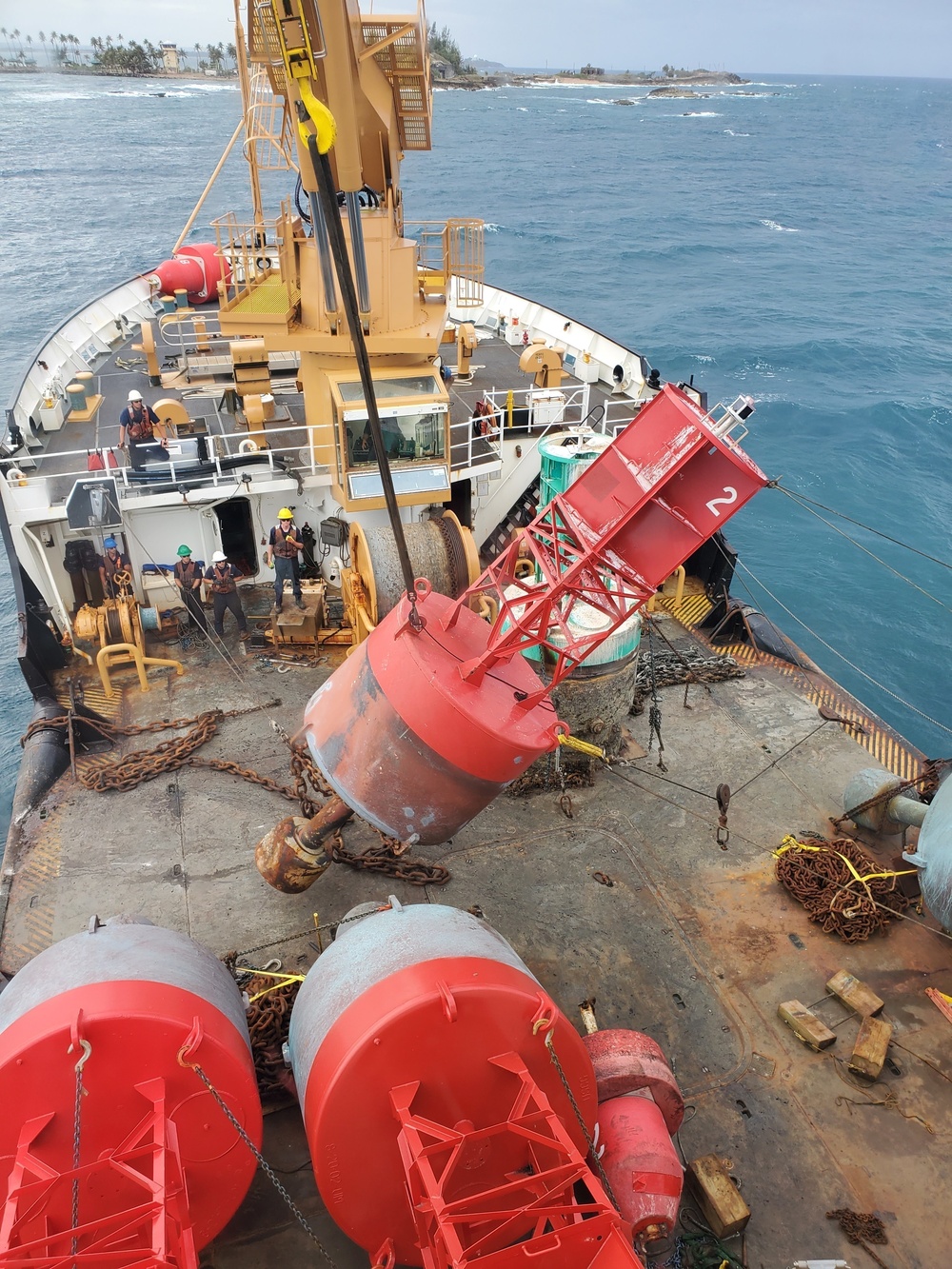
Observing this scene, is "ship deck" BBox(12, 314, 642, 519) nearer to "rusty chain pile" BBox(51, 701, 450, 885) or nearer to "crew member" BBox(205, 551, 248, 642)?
"crew member" BBox(205, 551, 248, 642)

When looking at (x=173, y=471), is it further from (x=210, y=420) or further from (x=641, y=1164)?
(x=641, y=1164)

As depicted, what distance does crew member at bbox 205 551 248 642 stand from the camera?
1338 centimetres

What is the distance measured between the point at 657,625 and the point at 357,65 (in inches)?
398

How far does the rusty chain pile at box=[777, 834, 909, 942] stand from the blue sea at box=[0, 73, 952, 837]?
3.80m

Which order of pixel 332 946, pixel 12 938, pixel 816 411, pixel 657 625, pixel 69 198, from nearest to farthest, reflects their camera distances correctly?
pixel 332 946 → pixel 12 938 → pixel 657 625 → pixel 816 411 → pixel 69 198

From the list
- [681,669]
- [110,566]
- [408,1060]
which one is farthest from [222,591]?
[408,1060]

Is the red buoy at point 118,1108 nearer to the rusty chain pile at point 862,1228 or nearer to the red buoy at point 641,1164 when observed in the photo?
the red buoy at point 641,1164

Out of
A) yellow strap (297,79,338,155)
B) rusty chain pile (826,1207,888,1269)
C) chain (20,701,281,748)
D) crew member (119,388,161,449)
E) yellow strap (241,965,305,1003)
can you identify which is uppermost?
yellow strap (297,79,338,155)

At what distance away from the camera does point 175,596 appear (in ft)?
46.1

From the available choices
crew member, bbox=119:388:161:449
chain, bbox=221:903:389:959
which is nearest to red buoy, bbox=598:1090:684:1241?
chain, bbox=221:903:389:959

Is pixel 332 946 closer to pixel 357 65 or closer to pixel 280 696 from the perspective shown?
pixel 280 696

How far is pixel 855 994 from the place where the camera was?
8.45 metres

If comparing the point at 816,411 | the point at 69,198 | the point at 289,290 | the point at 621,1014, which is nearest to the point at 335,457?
the point at 289,290

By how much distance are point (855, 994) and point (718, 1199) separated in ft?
9.24
